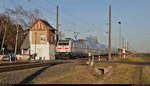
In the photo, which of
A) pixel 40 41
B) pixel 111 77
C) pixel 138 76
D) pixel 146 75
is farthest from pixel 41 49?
pixel 146 75

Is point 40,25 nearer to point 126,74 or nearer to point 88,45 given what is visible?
point 88,45

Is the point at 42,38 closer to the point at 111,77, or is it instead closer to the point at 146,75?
the point at 111,77

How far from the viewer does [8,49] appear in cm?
6241

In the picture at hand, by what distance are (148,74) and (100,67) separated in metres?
5.52

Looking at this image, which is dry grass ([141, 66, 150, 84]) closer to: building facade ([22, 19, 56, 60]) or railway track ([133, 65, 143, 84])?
railway track ([133, 65, 143, 84])

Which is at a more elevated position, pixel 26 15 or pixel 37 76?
pixel 26 15

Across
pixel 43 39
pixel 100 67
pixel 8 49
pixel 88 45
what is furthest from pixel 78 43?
pixel 8 49

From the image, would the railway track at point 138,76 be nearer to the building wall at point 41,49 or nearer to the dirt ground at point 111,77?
the dirt ground at point 111,77

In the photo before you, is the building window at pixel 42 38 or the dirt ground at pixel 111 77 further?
the building window at pixel 42 38

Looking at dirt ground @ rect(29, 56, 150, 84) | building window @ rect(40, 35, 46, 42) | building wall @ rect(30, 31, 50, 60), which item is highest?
building window @ rect(40, 35, 46, 42)

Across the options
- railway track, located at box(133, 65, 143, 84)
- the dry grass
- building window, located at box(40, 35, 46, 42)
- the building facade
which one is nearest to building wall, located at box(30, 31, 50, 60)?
the building facade

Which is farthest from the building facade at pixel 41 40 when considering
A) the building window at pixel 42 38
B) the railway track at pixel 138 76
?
the railway track at pixel 138 76

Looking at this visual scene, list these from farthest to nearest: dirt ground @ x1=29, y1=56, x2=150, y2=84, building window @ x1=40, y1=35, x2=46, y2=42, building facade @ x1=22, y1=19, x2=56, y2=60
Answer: building window @ x1=40, y1=35, x2=46, y2=42, building facade @ x1=22, y1=19, x2=56, y2=60, dirt ground @ x1=29, y1=56, x2=150, y2=84

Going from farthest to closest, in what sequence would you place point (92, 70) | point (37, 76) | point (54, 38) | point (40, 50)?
1. point (54, 38)
2. point (40, 50)
3. point (92, 70)
4. point (37, 76)
